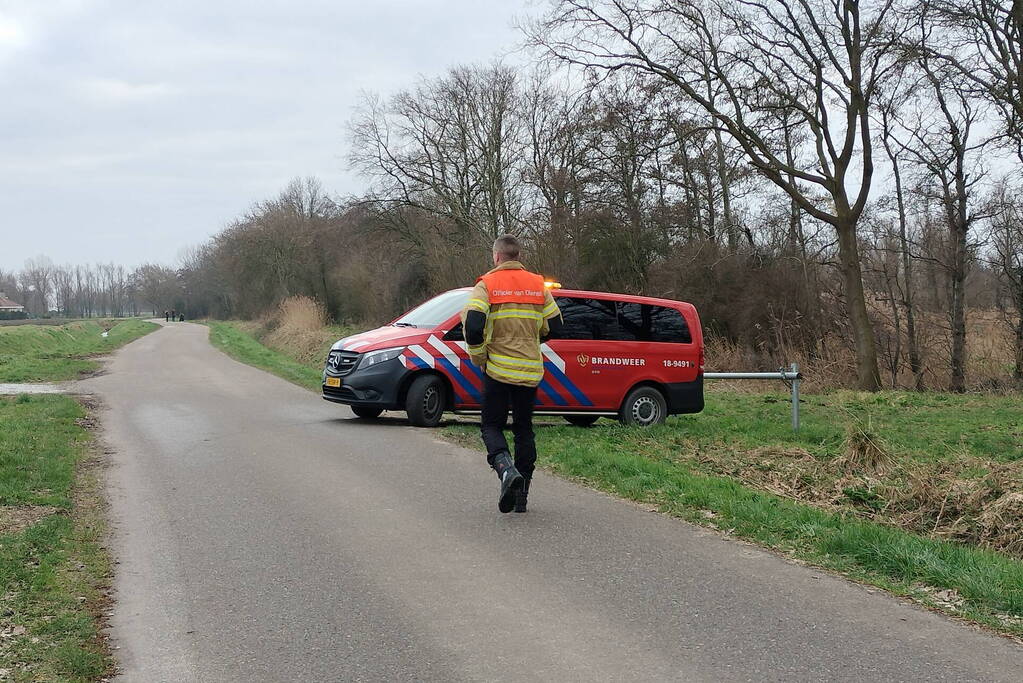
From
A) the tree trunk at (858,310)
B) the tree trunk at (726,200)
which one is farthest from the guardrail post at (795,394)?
the tree trunk at (726,200)

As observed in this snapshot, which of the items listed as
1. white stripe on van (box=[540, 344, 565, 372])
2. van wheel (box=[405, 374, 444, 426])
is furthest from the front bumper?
white stripe on van (box=[540, 344, 565, 372])

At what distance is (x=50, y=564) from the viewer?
5.56 metres

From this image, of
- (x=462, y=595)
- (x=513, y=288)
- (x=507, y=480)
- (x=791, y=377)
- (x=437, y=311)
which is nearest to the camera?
(x=462, y=595)

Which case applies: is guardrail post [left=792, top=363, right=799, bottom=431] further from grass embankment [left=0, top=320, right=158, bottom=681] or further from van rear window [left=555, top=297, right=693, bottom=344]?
grass embankment [left=0, top=320, right=158, bottom=681]

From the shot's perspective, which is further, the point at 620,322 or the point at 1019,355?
the point at 1019,355

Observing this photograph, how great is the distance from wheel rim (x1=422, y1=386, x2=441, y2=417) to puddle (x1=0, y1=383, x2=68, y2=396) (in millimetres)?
9358

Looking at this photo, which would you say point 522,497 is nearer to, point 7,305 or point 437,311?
point 437,311

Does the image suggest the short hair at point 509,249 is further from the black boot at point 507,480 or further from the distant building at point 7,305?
the distant building at point 7,305

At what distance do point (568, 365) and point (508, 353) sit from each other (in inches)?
224

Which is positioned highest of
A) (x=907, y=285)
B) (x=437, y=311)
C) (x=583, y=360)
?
(x=907, y=285)

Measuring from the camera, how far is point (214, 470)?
29.8 feet

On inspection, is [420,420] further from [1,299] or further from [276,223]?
[1,299]

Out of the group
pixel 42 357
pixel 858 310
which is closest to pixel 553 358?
pixel 858 310

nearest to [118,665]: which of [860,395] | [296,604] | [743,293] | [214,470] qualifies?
[296,604]
